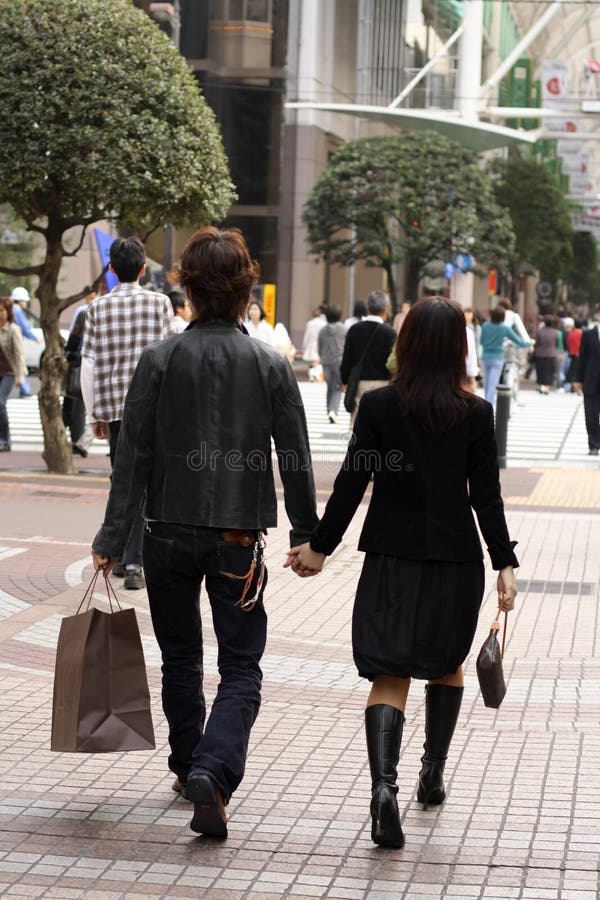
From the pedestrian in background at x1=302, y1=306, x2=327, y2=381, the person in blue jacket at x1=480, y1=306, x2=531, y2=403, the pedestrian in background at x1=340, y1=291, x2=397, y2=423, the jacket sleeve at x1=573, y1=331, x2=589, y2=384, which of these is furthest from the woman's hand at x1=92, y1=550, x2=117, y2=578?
the pedestrian in background at x1=302, y1=306, x2=327, y2=381

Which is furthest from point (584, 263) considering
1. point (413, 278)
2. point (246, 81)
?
point (413, 278)

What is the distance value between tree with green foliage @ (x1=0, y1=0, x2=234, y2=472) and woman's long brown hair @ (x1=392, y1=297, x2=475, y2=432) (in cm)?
845

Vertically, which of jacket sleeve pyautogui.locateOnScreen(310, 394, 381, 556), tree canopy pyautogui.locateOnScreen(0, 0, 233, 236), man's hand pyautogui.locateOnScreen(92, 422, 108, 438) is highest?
tree canopy pyautogui.locateOnScreen(0, 0, 233, 236)

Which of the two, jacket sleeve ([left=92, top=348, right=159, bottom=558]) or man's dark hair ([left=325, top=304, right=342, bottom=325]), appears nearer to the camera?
jacket sleeve ([left=92, top=348, right=159, bottom=558])

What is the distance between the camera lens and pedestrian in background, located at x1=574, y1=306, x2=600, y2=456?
60.6ft

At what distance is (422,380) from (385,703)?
96 centimetres

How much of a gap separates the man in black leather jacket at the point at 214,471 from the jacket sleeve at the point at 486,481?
49cm

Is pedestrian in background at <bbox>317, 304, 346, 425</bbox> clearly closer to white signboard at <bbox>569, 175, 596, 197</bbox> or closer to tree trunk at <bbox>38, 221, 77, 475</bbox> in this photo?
tree trunk at <bbox>38, 221, 77, 475</bbox>

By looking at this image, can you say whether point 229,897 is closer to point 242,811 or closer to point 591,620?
point 242,811

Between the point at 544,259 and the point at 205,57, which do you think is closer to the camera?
the point at 205,57

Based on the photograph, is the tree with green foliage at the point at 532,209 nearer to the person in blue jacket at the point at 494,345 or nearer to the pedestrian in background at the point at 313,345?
the pedestrian in background at the point at 313,345

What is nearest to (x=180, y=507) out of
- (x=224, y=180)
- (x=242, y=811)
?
(x=242, y=811)

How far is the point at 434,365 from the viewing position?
14.8 feet

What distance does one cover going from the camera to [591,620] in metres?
8.38
